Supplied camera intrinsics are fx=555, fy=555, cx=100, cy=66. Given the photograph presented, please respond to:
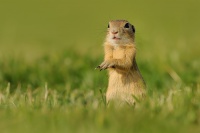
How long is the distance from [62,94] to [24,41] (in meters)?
8.97

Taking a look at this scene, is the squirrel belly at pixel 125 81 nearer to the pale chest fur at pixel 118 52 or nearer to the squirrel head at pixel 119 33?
the pale chest fur at pixel 118 52

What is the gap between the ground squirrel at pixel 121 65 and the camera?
5934 mm

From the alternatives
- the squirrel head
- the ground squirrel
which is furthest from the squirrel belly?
the squirrel head

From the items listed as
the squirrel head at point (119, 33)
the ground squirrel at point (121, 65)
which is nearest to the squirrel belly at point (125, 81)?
the ground squirrel at point (121, 65)

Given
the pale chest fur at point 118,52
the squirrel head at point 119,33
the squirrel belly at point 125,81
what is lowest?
the squirrel belly at point 125,81

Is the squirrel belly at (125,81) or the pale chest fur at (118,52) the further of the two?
the pale chest fur at (118,52)

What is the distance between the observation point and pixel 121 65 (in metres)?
6.04

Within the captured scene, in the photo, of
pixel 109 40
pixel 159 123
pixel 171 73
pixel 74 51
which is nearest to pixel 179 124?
pixel 159 123

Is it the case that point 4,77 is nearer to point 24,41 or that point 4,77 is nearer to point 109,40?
point 109,40

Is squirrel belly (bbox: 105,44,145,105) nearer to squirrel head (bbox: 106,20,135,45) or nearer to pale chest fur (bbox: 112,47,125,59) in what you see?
pale chest fur (bbox: 112,47,125,59)

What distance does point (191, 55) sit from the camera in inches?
381

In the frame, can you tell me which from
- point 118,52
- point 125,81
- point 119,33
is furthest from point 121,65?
point 119,33

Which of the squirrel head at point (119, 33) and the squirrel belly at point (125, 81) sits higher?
the squirrel head at point (119, 33)

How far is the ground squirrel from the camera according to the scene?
5.93 m
